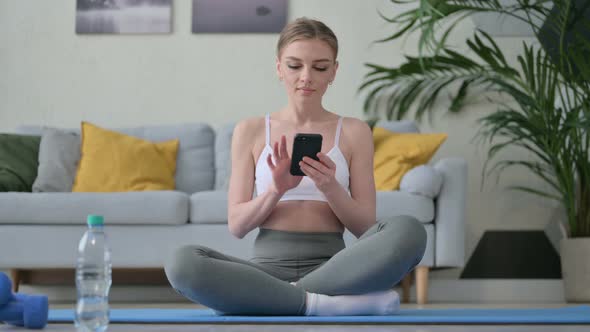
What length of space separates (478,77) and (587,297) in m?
1.42

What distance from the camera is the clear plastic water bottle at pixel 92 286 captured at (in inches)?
61.7

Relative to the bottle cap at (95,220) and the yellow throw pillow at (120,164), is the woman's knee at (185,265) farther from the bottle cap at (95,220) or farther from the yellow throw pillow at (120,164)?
the yellow throw pillow at (120,164)

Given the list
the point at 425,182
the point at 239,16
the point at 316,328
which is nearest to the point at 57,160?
the point at 239,16

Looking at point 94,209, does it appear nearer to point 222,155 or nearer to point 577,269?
point 222,155

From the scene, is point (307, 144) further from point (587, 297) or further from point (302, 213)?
point (587, 297)

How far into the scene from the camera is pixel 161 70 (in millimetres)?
5145

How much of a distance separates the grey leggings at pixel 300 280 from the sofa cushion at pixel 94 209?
178 centimetres

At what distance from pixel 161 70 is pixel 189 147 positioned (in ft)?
2.18

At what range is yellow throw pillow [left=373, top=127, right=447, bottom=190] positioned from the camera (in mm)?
4199

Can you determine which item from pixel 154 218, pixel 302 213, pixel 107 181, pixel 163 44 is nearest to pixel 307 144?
pixel 302 213

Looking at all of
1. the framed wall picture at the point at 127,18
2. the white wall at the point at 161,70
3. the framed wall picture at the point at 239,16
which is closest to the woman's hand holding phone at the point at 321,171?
the white wall at the point at 161,70

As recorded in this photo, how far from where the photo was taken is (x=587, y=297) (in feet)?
13.5

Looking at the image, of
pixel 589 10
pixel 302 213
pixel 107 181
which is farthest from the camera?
pixel 589 10

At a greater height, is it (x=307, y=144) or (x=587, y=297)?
(x=307, y=144)
